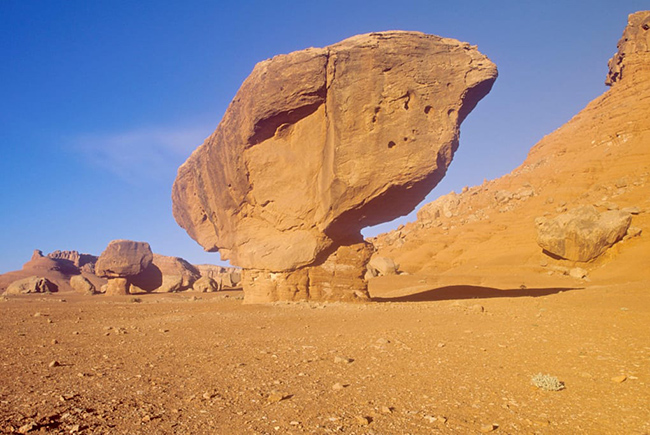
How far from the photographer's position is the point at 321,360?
5570mm

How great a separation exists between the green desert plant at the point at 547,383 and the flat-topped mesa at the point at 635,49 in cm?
6600

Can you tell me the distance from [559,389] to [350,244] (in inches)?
392

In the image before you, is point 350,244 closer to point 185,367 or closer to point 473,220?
point 185,367

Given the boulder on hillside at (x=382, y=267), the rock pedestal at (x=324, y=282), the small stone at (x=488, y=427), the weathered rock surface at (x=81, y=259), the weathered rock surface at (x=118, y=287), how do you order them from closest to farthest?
1. the small stone at (x=488, y=427)
2. the rock pedestal at (x=324, y=282)
3. the weathered rock surface at (x=118, y=287)
4. the boulder on hillside at (x=382, y=267)
5. the weathered rock surface at (x=81, y=259)

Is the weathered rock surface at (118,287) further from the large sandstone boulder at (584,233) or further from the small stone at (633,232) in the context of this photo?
the small stone at (633,232)

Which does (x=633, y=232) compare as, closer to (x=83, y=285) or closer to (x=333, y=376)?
(x=333, y=376)

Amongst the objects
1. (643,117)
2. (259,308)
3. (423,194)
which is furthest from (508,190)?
(259,308)

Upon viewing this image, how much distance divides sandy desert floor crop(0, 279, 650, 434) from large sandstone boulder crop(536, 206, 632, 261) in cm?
1807

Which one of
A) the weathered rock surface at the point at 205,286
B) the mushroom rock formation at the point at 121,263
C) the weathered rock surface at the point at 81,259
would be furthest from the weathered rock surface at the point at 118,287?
the weathered rock surface at the point at 81,259

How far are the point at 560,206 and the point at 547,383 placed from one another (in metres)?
38.2

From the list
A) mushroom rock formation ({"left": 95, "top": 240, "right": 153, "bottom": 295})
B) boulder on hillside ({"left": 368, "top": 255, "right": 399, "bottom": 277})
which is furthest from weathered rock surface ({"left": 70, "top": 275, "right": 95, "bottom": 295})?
boulder on hillside ({"left": 368, "top": 255, "right": 399, "bottom": 277})

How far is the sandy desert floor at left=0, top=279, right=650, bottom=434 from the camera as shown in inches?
136

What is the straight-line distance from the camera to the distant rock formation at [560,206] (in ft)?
79.4

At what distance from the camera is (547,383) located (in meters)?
4.33
